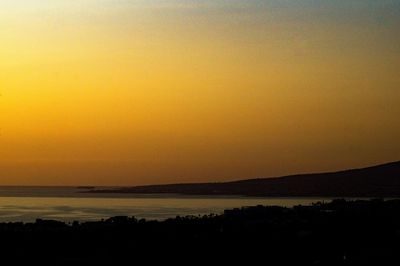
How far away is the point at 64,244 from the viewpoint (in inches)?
1163

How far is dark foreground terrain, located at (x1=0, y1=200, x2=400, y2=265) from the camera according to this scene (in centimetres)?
2542

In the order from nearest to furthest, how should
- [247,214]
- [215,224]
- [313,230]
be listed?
[313,230] → [215,224] → [247,214]

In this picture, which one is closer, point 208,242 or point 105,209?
point 208,242

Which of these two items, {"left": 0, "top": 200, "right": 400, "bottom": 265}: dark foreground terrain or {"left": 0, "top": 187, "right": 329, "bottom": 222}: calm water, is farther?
{"left": 0, "top": 187, "right": 329, "bottom": 222}: calm water

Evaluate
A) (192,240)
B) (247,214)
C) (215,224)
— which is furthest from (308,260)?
(247,214)

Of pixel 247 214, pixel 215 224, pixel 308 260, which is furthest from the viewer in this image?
pixel 247 214

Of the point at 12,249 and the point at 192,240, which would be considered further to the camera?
the point at 192,240

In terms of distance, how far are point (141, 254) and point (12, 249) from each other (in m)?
4.31

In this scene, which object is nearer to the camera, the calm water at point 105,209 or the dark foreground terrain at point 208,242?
the dark foreground terrain at point 208,242

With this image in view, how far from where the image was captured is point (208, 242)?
30.1m

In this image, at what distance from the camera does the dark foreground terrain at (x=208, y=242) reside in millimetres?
25422

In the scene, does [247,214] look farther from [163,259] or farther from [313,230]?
[163,259]

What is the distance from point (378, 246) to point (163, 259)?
709 centimetres

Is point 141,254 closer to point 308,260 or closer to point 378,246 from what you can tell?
point 308,260
